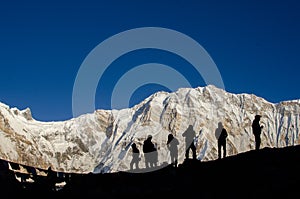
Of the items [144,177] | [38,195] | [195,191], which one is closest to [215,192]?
[195,191]

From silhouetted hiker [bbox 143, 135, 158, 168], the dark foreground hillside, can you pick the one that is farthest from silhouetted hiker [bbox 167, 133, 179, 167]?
the dark foreground hillside

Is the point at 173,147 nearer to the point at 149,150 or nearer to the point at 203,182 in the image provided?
the point at 149,150

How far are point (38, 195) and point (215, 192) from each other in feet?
38.5

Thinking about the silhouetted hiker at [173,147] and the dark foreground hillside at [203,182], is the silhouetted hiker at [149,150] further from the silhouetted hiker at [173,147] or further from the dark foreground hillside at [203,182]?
the dark foreground hillside at [203,182]

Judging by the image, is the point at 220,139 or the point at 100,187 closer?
the point at 100,187

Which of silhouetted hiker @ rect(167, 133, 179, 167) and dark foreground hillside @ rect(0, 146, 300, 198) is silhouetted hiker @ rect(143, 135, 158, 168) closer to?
silhouetted hiker @ rect(167, 133, 179, 167)

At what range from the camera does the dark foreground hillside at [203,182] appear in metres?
24.3

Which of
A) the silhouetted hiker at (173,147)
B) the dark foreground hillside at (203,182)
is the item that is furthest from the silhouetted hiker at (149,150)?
the dark foreground hillside at (203,182)

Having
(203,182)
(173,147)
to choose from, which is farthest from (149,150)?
(203,182)

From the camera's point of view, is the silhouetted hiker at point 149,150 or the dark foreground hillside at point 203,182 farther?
the silhouetted hiker at point 149,150

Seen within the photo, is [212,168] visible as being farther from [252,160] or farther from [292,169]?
[292,169]

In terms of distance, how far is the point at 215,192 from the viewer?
82.8 ft

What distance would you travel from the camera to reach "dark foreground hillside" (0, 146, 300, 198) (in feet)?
79.9

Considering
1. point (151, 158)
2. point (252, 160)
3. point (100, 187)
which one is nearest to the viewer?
point (252, 160)
